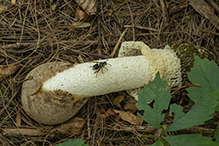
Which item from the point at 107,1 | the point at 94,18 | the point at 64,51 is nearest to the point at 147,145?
the point at 64,51

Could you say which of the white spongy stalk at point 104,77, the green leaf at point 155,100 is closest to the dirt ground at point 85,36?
the white spongy stalk at point 104,77

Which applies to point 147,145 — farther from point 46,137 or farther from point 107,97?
point 46,137

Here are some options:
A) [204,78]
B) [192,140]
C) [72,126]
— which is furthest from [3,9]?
[192,140]

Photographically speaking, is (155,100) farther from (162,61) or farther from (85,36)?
(85,36)

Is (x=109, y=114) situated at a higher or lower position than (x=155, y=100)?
lower

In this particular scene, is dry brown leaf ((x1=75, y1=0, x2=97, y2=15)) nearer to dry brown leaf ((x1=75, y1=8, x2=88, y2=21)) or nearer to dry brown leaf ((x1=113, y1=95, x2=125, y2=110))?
dry brown leaf ((x1=75, y1=8, x2=88, y2=21))

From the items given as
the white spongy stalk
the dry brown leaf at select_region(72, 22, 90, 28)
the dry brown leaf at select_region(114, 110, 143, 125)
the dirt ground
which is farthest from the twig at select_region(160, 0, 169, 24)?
the dry brown leaf at select_region(114, 110, 143, 125)
